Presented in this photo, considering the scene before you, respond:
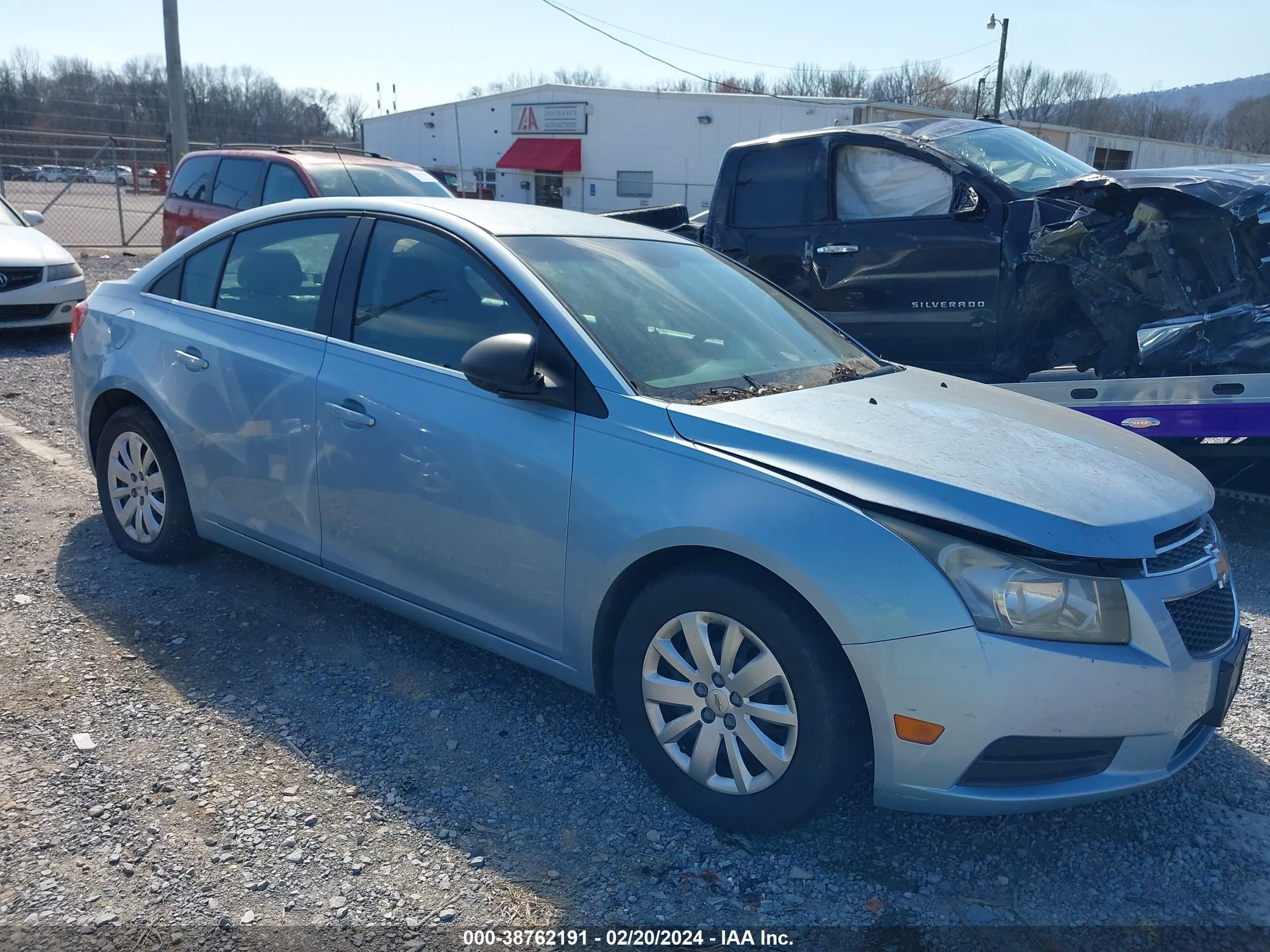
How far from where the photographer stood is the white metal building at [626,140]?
3316cm

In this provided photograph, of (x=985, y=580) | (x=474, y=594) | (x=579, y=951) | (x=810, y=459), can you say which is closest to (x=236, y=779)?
(x=474, y=594)

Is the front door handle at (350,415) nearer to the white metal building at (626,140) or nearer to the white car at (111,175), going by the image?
the white car at (111,175)

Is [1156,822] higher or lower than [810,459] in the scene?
lower

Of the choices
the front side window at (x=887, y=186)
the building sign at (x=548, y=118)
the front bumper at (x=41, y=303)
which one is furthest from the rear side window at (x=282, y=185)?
the building sign at (x=548, y=118)

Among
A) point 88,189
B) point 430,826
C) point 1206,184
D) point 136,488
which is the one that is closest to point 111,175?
point 88,189

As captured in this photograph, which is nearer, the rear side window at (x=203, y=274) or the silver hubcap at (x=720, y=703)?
the silver hubcap at (x=720, y=703)

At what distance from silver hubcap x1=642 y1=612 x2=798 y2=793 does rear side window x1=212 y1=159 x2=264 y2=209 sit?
9101mm

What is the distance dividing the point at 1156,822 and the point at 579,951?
1.79 meters

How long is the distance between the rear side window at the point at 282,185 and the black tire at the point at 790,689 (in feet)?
28.4

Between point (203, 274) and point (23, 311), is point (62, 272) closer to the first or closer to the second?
point (23, 311)

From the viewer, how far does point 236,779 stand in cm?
302

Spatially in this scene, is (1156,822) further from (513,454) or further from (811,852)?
(513,454)

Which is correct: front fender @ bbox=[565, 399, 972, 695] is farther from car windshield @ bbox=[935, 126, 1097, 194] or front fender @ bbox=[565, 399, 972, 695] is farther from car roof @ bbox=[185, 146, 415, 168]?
car roof @ bbox=[185, 146, 415, 168]

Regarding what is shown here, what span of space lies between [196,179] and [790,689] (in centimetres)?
1085
